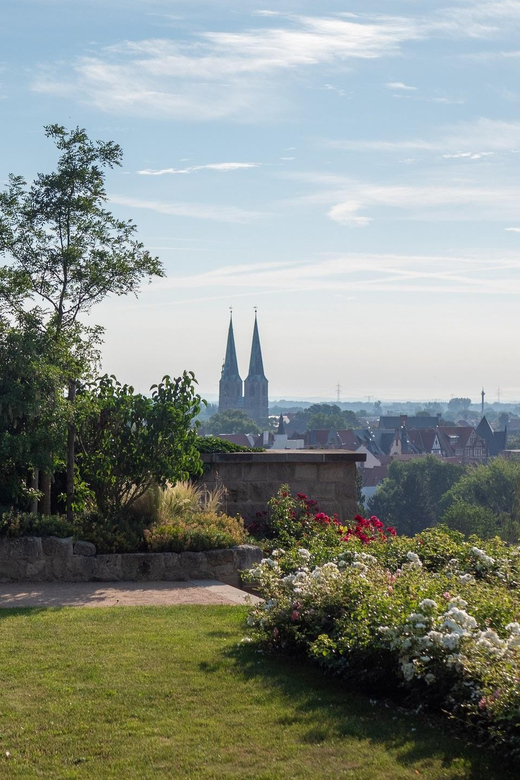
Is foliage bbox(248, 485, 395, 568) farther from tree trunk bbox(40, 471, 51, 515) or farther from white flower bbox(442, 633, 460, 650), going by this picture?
white flower bbox(442, 633, 460, 650)

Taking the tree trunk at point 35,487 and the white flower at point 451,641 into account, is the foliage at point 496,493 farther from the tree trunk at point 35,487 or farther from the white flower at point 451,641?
the white flower at point 451,641

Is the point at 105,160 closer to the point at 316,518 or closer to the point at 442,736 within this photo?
the point at 316,518

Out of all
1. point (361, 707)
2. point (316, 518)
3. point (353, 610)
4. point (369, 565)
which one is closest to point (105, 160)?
point (316, 518)

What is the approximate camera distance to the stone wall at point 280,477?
38.3 ft

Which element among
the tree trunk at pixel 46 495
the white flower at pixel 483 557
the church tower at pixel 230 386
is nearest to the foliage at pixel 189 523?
the tree trunk at pixel 46 495

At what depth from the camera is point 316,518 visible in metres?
10.4

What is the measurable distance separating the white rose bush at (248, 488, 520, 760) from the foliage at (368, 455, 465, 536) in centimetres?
7203

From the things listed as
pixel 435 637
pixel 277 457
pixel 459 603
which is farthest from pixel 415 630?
pixel 277 457

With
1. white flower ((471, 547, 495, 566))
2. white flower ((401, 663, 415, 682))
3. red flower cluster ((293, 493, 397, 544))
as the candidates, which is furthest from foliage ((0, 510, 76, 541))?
white flower ((401, 663, 415, 682))

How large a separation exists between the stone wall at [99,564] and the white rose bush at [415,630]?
207cm

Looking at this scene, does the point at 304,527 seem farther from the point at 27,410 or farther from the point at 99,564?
the point at 27,410

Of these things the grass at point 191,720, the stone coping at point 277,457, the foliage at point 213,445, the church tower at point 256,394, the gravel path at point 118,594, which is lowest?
the gravel path at point 118,594

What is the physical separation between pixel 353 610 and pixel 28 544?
419 cm

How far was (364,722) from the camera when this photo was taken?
457 cm
